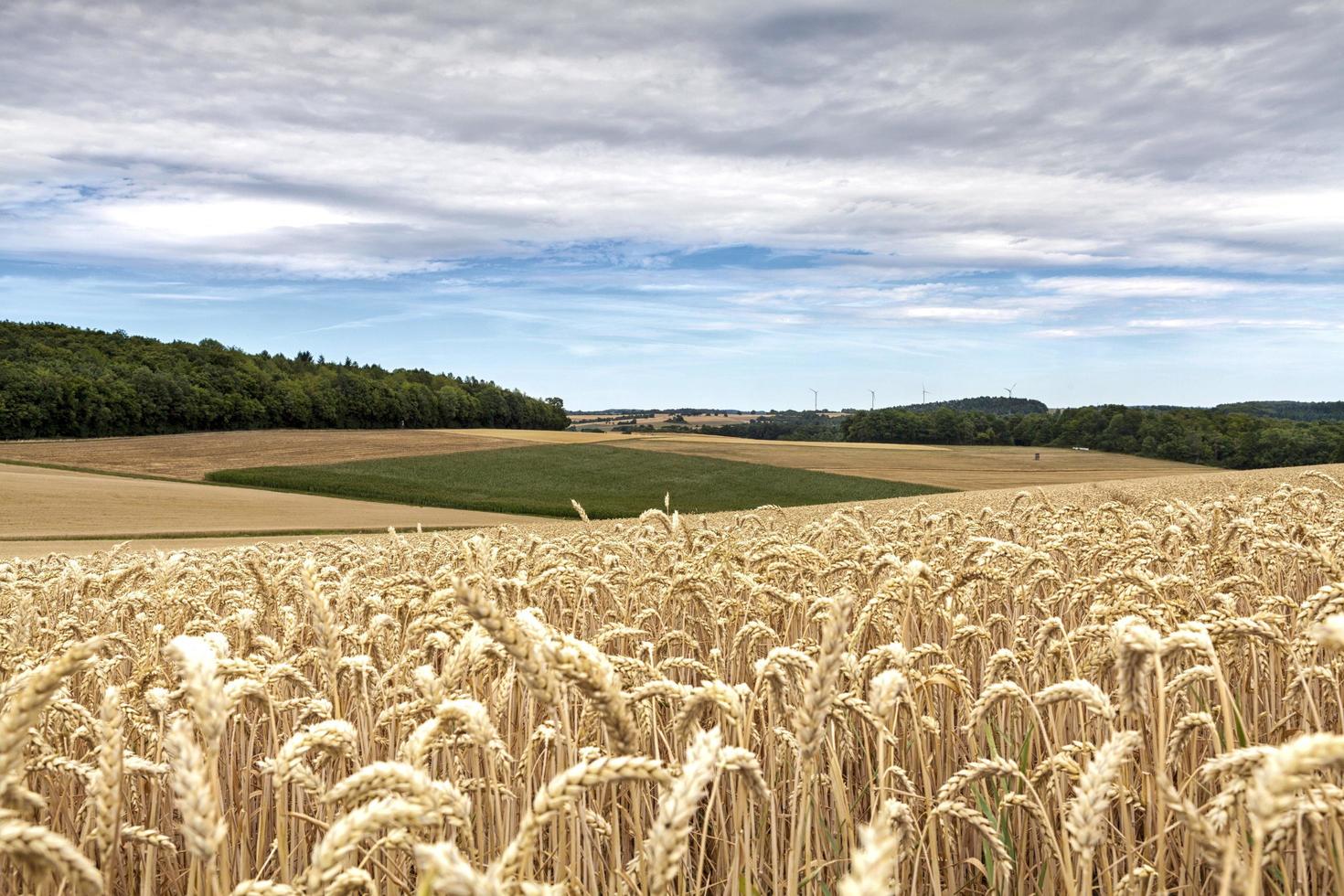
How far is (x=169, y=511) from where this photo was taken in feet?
146

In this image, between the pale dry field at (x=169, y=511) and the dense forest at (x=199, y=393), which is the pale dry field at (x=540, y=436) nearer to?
the dense forest at (x=199, y=393)

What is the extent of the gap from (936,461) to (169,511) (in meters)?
54.7

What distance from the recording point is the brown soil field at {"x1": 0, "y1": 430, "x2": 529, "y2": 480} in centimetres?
6694

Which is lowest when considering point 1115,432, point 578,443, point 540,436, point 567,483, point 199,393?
point 567,483

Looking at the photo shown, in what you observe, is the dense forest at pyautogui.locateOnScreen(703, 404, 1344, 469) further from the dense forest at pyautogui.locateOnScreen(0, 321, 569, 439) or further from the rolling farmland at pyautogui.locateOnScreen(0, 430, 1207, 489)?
the dense forest at pyautogui.locateOnScreen(0, 321, 569, 439)

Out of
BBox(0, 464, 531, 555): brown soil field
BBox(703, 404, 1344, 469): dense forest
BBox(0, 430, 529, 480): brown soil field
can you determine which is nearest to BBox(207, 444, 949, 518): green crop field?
BBox(0, 430, 529, 480): brown soil field

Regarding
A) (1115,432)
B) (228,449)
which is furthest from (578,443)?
(1115,432)

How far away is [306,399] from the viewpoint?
4289 inches

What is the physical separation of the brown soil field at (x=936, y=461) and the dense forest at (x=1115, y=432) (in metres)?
3.41

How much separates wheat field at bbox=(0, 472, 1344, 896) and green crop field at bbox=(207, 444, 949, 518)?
4384 cm

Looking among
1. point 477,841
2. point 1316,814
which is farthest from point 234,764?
point 1316,814

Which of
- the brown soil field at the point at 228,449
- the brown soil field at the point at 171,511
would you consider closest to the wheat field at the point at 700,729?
the brown soil field at the point at 171,511

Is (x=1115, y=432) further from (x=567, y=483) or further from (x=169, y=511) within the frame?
(x=169, y=511)

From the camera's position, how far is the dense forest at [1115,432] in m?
73.8
